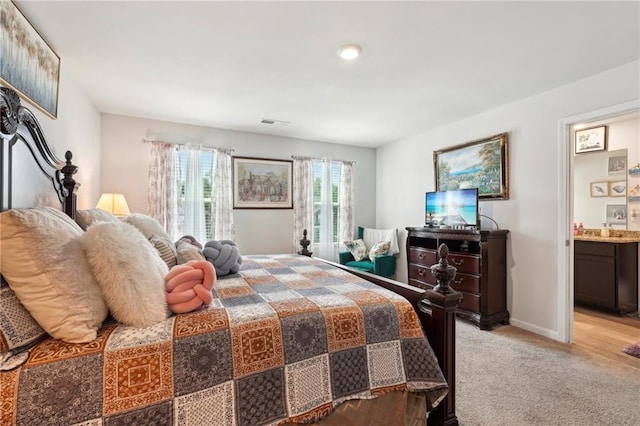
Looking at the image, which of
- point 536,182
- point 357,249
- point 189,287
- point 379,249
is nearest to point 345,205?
point 357,249

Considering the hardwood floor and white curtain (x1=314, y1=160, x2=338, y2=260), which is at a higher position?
white curtain (x1=314, y1=160, x2=338, y2=260)

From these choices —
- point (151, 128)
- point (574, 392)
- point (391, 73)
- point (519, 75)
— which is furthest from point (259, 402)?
point (151, 128)

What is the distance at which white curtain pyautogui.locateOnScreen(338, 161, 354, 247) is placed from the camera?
5.07 m

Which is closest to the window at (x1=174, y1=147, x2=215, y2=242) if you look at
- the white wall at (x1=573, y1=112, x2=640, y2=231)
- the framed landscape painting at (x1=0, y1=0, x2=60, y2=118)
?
the framed landscape painting at (x1=0, y1=0, x2=60, y2=118)

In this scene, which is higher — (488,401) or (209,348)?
(209,348)

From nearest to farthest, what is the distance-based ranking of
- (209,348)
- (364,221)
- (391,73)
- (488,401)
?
(209,348) → (488,401) → (391,73) → (364,221)

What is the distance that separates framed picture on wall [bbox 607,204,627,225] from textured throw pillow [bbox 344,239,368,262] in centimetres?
335

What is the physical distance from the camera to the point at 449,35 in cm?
203

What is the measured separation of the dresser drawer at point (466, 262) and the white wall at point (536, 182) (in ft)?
1.47

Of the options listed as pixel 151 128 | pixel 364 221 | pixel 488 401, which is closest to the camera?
pixel 488 401

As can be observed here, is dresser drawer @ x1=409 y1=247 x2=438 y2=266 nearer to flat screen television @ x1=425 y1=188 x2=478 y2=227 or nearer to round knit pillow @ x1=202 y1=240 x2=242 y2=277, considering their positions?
flat screen television @ x1=425 y1=188 x2=478 y2=227

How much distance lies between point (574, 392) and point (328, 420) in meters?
1.90

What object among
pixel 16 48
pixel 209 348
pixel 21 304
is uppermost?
pixel 16 48

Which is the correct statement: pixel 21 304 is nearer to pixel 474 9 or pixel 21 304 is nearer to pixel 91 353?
pixel 91 353
